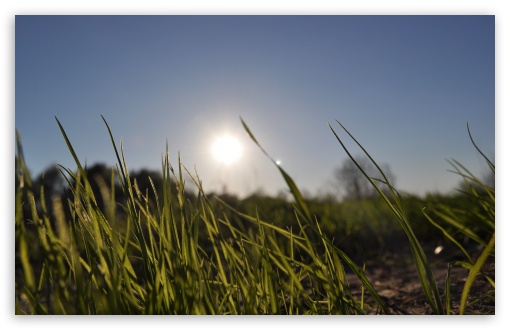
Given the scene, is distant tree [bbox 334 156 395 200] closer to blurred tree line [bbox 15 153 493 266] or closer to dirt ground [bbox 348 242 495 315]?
blurred tree line [bbox 15 153 493 266]

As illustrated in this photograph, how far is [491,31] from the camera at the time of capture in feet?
4.93

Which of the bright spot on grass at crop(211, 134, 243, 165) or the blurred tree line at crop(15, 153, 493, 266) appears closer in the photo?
the bright spot on grass at crop(211, 134, 243, 165)

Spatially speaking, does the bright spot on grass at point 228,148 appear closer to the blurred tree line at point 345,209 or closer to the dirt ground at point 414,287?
the blurred tree line at point 345,209

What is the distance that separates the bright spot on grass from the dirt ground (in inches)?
21.8

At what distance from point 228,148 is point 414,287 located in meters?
0.76

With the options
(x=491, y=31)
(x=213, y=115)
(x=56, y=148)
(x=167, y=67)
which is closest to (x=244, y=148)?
(x=213, y=115)

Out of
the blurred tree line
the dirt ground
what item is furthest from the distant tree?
the dirt ground

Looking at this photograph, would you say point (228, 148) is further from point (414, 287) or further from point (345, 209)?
point (345, 209)

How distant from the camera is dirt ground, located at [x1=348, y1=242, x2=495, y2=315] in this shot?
126cm

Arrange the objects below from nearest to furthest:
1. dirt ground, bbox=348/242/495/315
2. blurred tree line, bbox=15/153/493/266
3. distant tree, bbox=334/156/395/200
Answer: dirt ground, bbox=348/242/495/315, distant tree, bbox=334/156/395/200, blurred tree line, bbox=15/153/493/266

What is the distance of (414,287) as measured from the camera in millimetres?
1542

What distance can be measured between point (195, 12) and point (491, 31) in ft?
3.12

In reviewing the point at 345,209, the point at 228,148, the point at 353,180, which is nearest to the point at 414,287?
the point at 353,180

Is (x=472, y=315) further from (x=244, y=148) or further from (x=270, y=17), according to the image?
(x=270, y=17)
